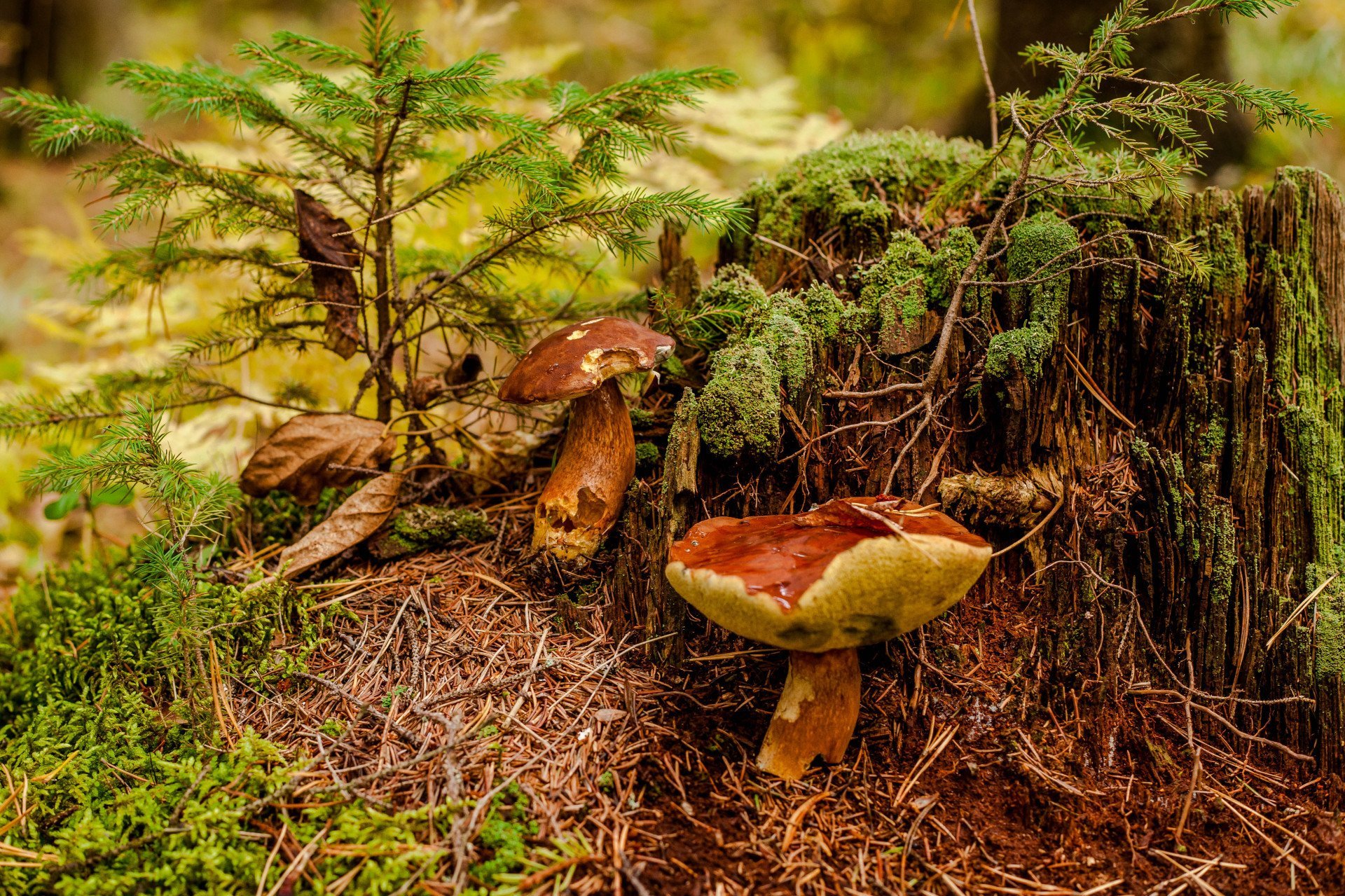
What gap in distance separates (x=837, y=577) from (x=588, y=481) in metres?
1.09

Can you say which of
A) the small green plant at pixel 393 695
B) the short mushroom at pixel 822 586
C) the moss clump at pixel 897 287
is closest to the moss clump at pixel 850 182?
the moss clump at pixel 897 287

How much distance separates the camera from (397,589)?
8.00 ft

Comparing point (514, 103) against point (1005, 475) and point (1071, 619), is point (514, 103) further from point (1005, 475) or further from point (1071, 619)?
point (1071, 619)

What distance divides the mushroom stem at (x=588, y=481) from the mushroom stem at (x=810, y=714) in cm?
84

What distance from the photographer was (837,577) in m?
1.51

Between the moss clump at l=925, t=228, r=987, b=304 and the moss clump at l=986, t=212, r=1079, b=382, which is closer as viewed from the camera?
the moss clump at l=986, t=212, r=1079, b=382

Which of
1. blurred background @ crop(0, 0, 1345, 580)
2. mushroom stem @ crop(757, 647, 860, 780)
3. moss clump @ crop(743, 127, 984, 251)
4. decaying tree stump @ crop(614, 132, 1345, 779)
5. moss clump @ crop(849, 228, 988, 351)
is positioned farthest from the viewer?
blurred background @ crop(0, 0, 1345, 580)

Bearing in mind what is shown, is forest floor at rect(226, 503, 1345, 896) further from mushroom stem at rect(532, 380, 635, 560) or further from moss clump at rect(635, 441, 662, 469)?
moss clump at rect(635, 441, 662, 469)

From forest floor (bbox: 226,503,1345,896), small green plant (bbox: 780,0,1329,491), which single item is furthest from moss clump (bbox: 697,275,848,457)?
forest floor (bbox: 226,503,1345,896)

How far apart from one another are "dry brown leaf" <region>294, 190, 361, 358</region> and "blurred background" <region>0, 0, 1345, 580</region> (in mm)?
738

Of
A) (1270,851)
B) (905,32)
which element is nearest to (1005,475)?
(1270,851)

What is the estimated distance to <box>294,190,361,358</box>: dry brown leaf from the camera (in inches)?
97.2

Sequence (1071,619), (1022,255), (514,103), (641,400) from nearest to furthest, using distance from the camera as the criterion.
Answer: (1071,619), (1022,255), (641,400), (514,103)

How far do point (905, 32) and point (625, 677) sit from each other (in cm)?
695
